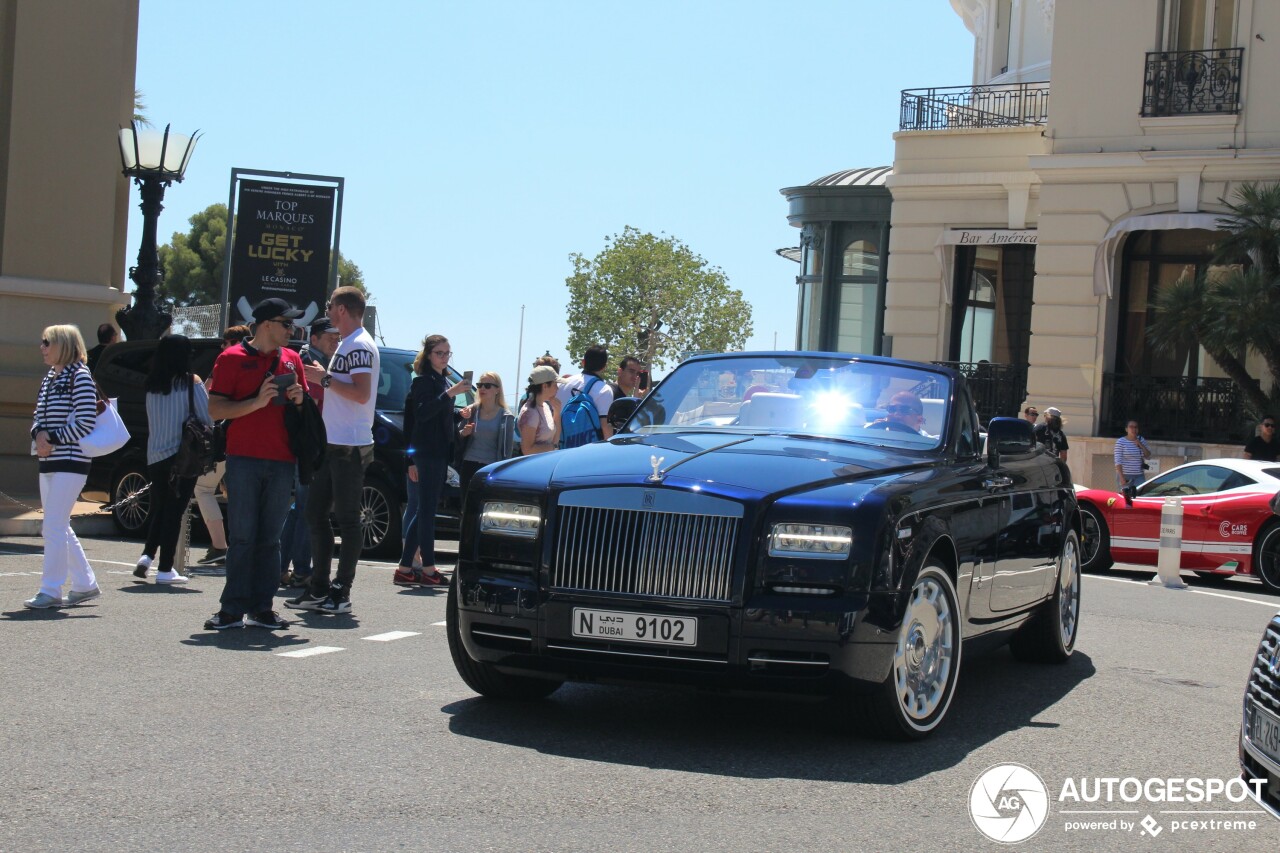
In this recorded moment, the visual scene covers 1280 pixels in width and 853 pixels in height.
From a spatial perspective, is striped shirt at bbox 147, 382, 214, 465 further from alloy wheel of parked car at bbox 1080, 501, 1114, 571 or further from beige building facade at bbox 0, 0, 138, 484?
alloy wheel of parked car at bbox 1080, 501, 1114, 571

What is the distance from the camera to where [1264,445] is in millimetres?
20719

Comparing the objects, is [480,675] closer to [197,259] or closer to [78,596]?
[78,596]

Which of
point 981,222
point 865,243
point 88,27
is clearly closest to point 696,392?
point 88,27

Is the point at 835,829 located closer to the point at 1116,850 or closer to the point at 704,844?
the point at 704,844

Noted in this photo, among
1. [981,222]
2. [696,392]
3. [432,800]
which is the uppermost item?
[981,222]

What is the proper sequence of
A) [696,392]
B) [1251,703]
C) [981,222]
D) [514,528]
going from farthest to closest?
[981,222] → [696,392] → [514,528] → [1251,703]

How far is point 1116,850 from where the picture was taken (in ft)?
16.6

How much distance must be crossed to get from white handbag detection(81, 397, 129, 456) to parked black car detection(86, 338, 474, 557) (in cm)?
346

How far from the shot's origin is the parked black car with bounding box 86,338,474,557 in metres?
13.8

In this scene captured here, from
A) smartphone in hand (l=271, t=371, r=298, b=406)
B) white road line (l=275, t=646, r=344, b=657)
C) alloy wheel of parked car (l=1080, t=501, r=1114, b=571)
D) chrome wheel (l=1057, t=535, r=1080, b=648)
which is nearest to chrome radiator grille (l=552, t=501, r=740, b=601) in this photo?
white road line (l=275, t=646, r=344, b=657)

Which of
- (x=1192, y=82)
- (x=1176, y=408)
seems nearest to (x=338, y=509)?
(x=1176, y=408)

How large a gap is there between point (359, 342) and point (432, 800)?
514 centimetres

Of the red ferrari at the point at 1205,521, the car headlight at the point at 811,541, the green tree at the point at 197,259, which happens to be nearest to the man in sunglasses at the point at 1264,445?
the red ferrari at the point at 1205,521

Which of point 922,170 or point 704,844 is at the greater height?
point 922,170
